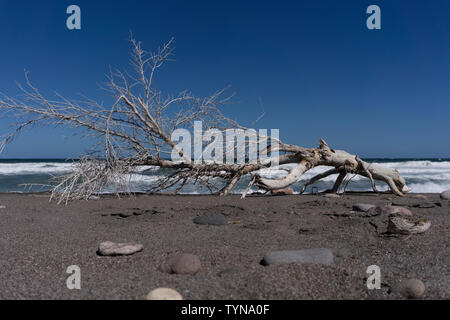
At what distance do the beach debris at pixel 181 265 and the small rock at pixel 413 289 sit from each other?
1.34 m

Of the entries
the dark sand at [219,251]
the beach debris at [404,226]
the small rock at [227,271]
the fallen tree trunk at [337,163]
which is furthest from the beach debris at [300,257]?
the fallen tree trunk at [337,163]

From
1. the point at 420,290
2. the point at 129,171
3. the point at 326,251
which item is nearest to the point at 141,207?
the point at 129,171

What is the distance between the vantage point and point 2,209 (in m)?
5.34

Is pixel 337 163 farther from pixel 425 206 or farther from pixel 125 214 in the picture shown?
pixel 125 214

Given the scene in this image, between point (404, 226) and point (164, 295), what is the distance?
266cm

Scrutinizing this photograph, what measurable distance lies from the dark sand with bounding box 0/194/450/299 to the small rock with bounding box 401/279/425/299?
46mm

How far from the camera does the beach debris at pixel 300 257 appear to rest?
267 cm

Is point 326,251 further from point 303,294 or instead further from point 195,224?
point 195,224

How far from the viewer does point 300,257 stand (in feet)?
8.90

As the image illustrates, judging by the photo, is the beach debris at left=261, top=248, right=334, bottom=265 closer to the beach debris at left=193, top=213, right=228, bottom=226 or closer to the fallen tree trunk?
the beach debris at left=193, top=213, right=228, bottom=226

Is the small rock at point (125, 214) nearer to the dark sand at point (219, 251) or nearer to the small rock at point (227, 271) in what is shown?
the dark sand at point (219, 251)

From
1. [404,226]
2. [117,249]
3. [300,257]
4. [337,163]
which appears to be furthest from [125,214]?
[337,163]

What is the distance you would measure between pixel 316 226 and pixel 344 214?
747mm
